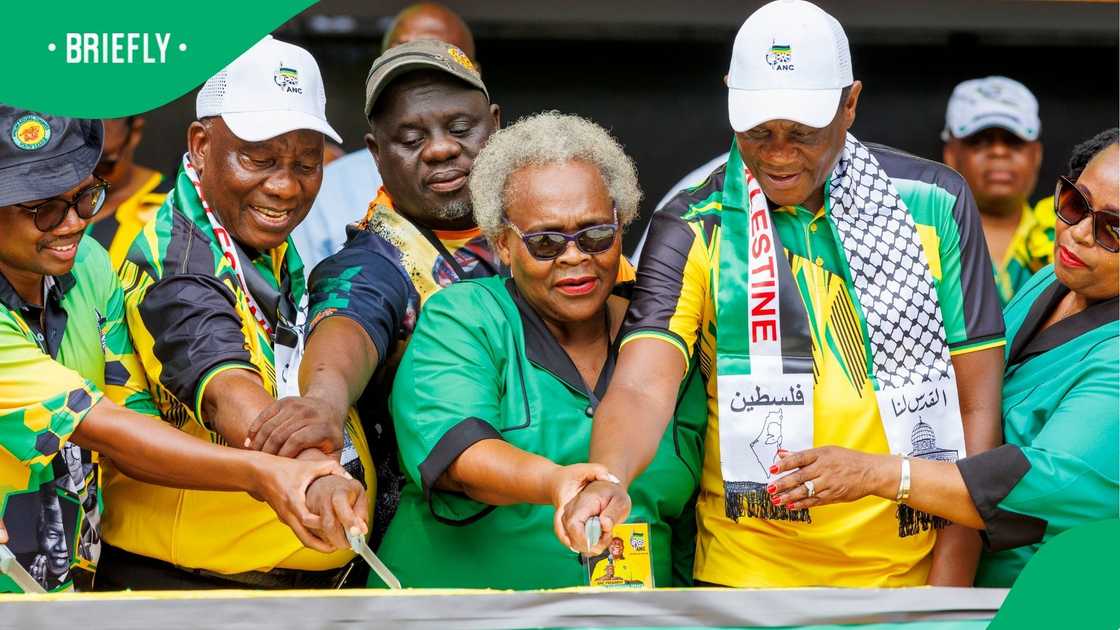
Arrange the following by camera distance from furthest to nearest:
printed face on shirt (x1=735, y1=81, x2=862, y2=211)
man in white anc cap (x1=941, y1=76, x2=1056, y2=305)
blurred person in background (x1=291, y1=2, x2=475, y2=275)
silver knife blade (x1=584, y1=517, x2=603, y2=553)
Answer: man in white anc cap (x1=941, y1=76, x2=1056, y2=305), blurred person in background (x1=291, y1=2, x2=475, y2=275), printed face on shirt (x1=735, y1=81, x2=862, y2=211), silver knife blade (x1=584, y1=517, x2=603, y2=553)

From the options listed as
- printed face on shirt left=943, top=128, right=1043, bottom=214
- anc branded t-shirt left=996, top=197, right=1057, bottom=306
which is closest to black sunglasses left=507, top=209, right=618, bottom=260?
anc branded t-shirt left=996, top=197, right=1057, bottom=306

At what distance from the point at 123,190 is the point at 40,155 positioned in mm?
1930

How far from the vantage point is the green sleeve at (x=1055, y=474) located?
2242 mm

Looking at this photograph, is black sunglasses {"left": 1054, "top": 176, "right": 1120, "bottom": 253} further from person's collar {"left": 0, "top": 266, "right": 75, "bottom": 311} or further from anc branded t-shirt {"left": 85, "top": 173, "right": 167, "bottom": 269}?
anc branded t-shirt {"left": 85, "top": 173, "right": 167, "bottom": 269}

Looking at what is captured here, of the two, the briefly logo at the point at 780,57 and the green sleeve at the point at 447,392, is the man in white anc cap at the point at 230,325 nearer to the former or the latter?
the green sleeve at the point at 447,392

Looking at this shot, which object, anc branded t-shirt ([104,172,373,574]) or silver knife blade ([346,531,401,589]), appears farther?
anc branded t-shirt ([104,172,373,574])

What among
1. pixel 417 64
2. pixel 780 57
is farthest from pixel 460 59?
pixel 780 57

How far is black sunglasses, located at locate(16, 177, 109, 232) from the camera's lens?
2.15 m

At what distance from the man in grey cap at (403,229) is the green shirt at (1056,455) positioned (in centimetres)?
104

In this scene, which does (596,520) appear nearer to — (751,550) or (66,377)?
(751,550)

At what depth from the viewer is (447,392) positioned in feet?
7.34

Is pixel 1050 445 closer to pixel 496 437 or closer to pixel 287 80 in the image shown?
pixel 496 437

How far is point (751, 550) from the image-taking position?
7.65ft

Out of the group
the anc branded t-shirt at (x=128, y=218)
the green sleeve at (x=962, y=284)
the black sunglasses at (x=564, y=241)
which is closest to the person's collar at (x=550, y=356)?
the black sunglasses at (x=564, y=241)
